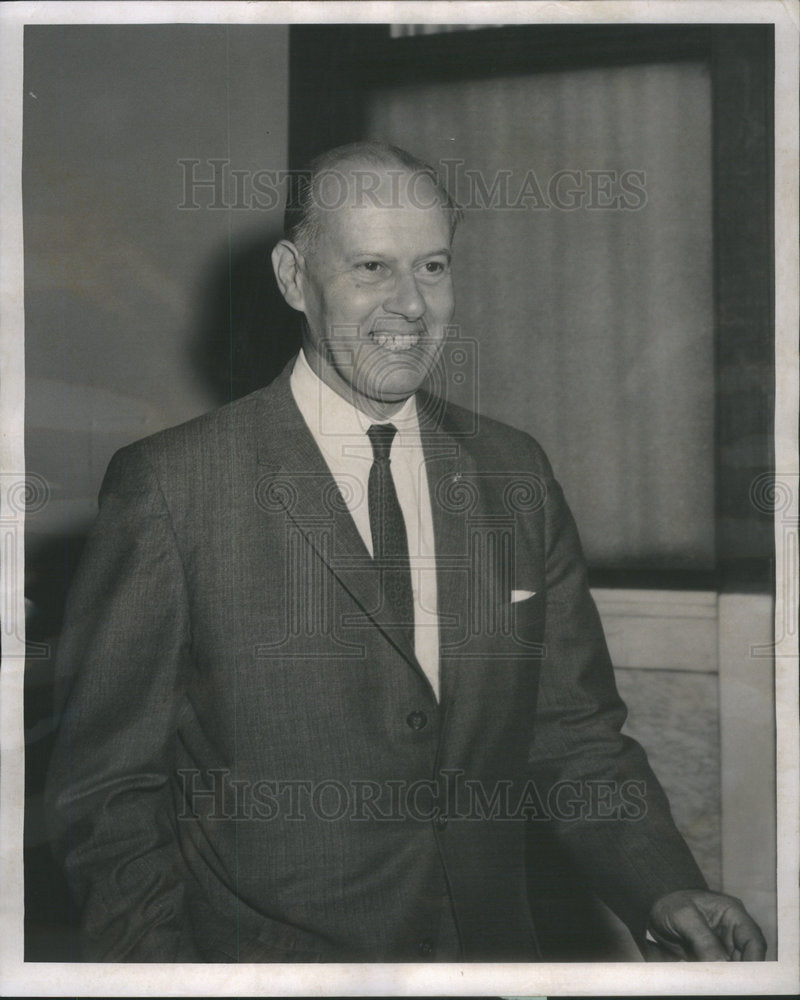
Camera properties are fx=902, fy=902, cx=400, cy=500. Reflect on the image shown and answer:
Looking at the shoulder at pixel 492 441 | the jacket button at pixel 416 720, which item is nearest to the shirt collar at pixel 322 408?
the shoulder at pixel 492 441

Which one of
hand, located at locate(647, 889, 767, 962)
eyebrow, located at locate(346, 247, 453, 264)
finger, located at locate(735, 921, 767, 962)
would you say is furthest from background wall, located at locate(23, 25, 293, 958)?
finger, located at locate(735, 921, 767, 962)

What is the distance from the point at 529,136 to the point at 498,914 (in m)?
1.13

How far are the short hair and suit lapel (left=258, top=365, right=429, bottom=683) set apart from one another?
0.21m

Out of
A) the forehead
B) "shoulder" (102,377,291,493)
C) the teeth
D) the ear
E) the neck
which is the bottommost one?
"shoulder" (102,377,291,493)

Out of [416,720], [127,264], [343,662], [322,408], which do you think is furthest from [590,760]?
[127,264]

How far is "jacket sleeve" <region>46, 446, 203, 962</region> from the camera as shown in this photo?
4.05 feet

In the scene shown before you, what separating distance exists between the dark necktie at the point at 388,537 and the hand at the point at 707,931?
543mm

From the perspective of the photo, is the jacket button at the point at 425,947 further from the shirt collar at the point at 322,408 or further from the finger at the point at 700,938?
the shirt collar at the point at 322,408

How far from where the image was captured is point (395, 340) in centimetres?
127

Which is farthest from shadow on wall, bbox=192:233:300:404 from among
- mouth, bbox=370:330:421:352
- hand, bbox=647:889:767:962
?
hand, bbox=647:889:767:962

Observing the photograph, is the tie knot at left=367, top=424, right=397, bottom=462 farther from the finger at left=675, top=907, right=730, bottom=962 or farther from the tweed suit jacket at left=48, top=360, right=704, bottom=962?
the finger at left=675, top=907, right=730, bottom=962

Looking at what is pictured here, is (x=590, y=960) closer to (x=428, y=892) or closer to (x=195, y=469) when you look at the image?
(x=428, y=892)

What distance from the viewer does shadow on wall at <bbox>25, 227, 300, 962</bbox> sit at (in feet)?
4.24

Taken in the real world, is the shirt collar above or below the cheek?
below
